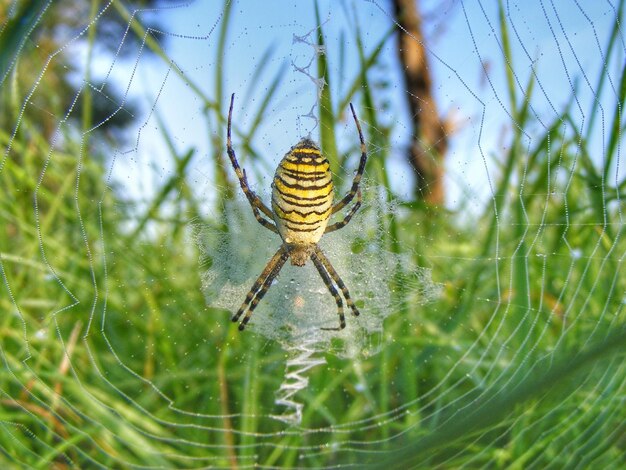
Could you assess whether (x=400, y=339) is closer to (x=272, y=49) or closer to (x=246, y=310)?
(x=246, y=310)

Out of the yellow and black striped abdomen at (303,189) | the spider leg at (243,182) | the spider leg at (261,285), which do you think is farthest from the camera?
the spider leg at (261,285)

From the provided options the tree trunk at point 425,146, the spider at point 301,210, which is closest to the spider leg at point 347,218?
the spider at point 301,210

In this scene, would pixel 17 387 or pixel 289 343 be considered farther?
pixel 289 343

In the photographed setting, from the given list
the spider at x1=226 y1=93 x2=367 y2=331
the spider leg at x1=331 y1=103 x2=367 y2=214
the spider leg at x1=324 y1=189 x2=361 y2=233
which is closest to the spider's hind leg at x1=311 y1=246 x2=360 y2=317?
the spider at x1=226 y1=93 x2=367 y2=331

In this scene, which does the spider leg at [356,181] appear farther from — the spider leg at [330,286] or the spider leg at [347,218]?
the spider leg at [330,286]

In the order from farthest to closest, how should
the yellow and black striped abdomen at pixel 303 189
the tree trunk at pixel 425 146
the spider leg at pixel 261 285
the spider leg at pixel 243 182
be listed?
the spider leg at pixel 261 285 → the tree trunk at pixel 425 146 → the spider leg at pixel 243 182 → the yellow and black striped abdomen at pixel 303 189

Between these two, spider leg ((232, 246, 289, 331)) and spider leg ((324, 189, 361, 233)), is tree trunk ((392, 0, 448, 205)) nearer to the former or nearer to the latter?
spider leg ((324, 189, 361, 233))

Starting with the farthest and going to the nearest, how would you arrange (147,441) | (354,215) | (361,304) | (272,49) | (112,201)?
(361,304)
(112,201)
(354,215)
(147,441)
(272,49)

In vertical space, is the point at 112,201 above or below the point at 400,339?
above

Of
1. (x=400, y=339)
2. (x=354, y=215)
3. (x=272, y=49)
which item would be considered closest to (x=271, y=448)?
(x=400, y=339)
